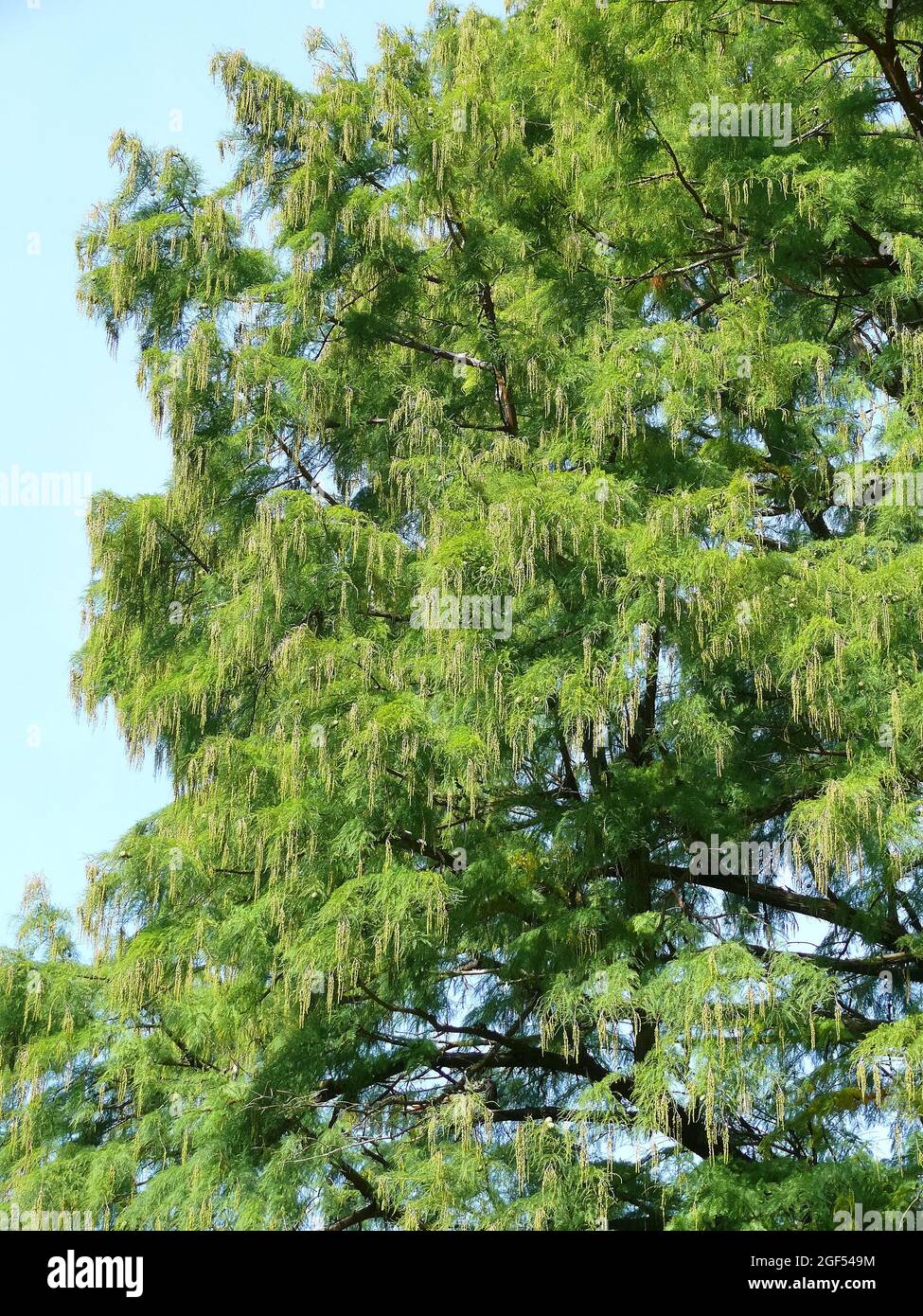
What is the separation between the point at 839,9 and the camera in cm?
576

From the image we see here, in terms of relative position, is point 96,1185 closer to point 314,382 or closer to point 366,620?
point 366,620

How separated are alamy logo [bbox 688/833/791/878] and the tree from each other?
0.06 ft

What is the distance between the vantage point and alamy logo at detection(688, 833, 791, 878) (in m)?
5.86

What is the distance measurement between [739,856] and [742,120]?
2902mm

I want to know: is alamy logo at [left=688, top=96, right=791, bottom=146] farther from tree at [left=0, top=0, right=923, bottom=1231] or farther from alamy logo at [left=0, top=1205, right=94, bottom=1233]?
alamy logo at [left=0, top=1205, right=94, bottom=1233]

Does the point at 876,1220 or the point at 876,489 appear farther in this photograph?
the point at 876,489

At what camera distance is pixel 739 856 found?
231 inches
